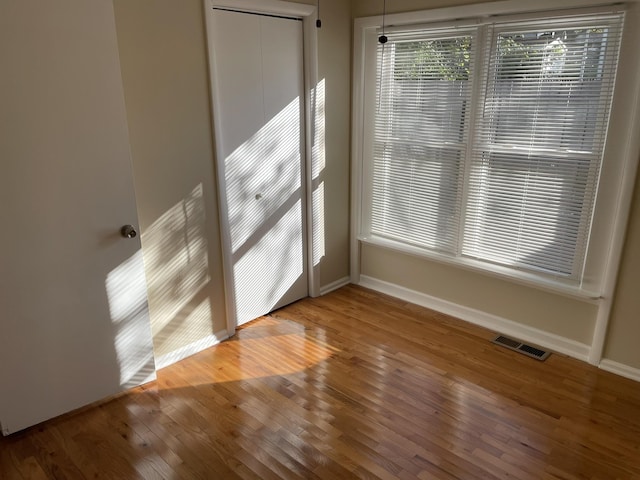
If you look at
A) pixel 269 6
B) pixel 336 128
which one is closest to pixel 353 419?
pixel 336 128

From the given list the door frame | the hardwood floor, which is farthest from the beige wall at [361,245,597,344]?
the door frame

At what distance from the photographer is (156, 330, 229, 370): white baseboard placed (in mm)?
2953

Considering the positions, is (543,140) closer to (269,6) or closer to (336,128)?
(336,128)

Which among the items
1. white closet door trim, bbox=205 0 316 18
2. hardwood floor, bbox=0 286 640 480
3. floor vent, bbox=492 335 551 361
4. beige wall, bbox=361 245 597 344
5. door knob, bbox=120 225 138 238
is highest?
white closet door trim, bbox=205 0 316 18

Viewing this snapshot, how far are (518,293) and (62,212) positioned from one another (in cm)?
270

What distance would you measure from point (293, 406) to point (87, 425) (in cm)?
102

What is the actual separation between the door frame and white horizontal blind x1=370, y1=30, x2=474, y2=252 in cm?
53

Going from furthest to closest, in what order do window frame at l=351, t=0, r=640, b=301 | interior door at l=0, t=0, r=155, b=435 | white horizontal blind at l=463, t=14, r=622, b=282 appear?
white horizontal blind at l=463, t=14, r=622, b=282, window frame at l=351, t=0, r=640, b=301, interior door at l=0, t=0, r=155, b=435

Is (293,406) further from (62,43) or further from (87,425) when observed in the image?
(62,43)

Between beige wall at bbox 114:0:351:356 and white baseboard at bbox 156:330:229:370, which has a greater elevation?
beige wall at bbox 114:0:351:356

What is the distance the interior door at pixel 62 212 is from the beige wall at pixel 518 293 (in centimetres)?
198

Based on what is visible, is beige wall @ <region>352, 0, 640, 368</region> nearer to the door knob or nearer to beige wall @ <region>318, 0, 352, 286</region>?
beige wall @ <region>318, 0, 352, 286</region>

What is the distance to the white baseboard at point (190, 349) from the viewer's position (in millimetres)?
2953

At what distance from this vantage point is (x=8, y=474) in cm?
213
